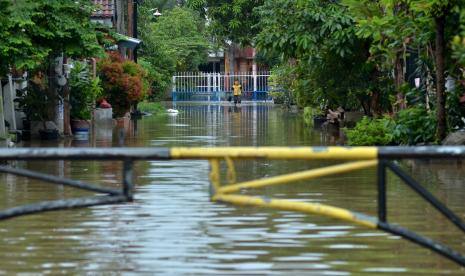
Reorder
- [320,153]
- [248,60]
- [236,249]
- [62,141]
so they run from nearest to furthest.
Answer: [320,153]
[236,249]
[62,141]
[248,60]

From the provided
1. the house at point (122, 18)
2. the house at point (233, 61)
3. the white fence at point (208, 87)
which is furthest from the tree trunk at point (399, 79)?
the house at point (233, 61)

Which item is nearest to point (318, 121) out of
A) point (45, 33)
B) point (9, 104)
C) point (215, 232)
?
point (9, 104)

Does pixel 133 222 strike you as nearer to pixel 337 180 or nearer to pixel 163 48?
pixel 337 180

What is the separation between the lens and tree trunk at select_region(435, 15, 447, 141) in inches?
720

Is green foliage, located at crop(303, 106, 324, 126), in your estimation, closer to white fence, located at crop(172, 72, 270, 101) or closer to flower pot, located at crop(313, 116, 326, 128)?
flower pot, located at crop(313, 116, 326, 128)

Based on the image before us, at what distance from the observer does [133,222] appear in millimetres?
11992

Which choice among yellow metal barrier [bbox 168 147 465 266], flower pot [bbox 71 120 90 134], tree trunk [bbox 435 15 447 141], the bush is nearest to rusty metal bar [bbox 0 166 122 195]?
yellow metal barrier [bbox 168 147 465 266]

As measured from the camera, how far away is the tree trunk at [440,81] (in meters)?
18.3

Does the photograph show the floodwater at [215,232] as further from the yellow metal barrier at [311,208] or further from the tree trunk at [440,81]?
the yellow metal barrier at [311,208]

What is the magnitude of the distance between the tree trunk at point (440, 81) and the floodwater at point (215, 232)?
1022 millimetres

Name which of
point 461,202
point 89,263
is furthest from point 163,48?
point 89,263

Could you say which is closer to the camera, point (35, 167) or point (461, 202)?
point (461, 202)

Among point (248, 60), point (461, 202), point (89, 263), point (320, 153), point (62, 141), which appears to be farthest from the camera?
point (248, 60)

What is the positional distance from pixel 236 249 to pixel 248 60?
68.7 metres
